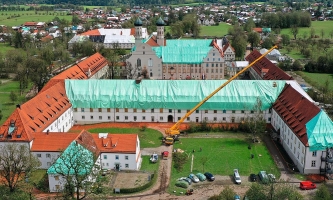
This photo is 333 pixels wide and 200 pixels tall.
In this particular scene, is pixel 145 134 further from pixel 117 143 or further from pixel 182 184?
pixel 182 184

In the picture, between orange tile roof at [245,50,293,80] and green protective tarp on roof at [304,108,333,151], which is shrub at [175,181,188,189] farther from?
orange tile roof at [245,50,293,80]

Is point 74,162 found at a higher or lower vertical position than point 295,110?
lower

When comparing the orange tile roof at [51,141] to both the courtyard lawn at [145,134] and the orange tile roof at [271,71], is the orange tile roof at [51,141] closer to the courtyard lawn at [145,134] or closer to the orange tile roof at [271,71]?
the courtyard lawn at [145,134]

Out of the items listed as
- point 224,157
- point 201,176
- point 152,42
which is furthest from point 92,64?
point 201,176

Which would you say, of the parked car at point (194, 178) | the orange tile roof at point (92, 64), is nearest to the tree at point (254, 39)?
the orange tile roof at point (92, 64)

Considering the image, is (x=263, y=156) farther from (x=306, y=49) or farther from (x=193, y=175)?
(x=306, y=49)

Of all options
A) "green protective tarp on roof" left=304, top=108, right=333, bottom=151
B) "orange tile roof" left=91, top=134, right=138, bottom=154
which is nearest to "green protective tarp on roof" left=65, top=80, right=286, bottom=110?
"green protective tarp on roof" left=304, top=108, right=333, bottom=151

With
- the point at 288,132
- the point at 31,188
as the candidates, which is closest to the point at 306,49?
the point at 288,132

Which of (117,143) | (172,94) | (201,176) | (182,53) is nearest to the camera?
(201,176)
